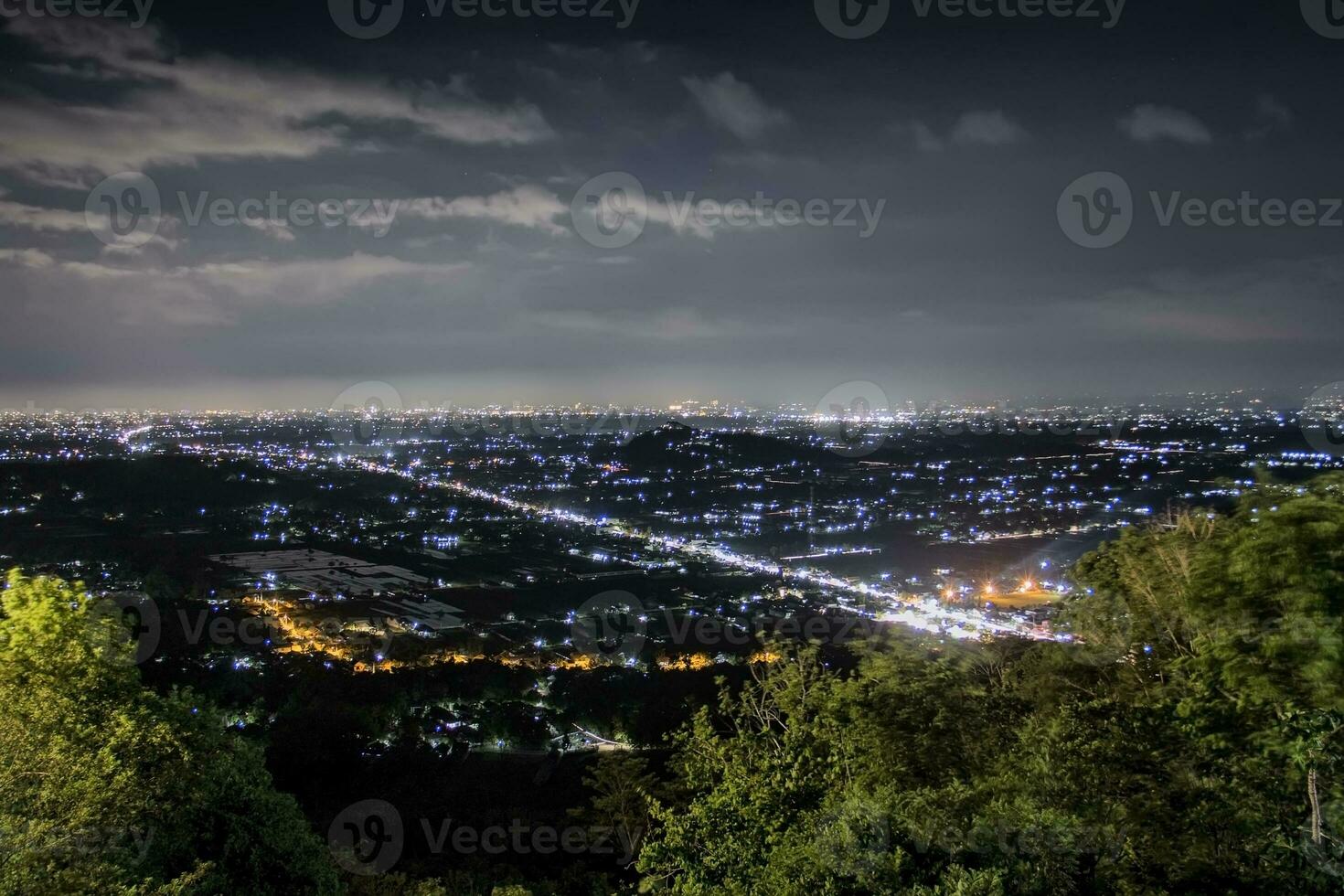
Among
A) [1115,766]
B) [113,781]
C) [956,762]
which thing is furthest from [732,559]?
[113,781]

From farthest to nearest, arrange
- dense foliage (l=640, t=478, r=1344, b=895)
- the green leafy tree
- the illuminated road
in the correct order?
1. the illuminated road
2. the green leafy tree
3. dense foliage (l=640, t=478, r=1344, b=895)

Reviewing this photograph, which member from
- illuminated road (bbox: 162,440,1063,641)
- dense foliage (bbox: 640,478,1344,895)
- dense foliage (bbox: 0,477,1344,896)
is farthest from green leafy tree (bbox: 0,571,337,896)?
illuminated road (bbox: 162,440,1063,641)

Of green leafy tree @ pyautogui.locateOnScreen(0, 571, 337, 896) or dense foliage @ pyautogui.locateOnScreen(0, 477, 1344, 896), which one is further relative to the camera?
green leafy tree @ pyautogui.locateOnScreen(0, 571, 337, 896)

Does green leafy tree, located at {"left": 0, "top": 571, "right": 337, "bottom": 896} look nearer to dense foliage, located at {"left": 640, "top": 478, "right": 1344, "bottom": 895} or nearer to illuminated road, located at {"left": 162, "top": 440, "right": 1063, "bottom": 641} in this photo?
dense foliage, located at {"left": 640, "top": 478, "right": 1344, "bottom": 895}

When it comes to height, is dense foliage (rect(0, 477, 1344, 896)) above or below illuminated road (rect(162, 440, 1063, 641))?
above

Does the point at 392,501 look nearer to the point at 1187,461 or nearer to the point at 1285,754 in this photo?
the point at 1187,461

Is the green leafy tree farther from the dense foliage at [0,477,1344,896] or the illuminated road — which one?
the illuminated road

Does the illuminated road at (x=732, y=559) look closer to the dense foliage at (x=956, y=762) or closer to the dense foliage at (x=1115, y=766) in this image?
the dense foliage at (x=956, y=762)

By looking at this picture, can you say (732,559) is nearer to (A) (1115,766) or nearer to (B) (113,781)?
(A) (1115,766)

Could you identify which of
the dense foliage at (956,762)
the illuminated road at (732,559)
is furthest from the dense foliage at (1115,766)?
the illuminated road at (732,559)

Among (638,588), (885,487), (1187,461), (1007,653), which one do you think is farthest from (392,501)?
(1007,653)

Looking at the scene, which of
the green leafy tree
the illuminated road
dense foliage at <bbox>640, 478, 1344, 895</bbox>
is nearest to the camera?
dense foliage at <bbox>640, 478, 1344, 895</bbox>
